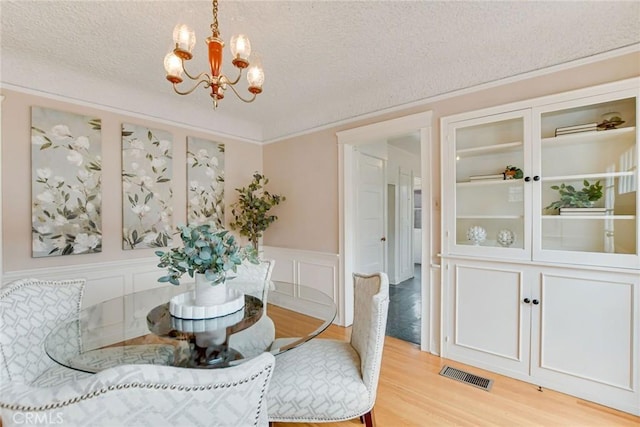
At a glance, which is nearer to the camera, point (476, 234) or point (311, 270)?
point (476, 234)

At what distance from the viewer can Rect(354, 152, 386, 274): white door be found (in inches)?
154

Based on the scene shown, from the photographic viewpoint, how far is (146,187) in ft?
9.97

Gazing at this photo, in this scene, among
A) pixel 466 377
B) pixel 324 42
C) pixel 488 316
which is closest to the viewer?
pixel 324 42

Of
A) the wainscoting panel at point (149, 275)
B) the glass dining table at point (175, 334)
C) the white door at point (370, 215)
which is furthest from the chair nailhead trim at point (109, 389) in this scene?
the white door at point (370, 215)

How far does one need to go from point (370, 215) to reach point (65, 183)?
11.6 ft

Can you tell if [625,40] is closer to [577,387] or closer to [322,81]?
[322,81]

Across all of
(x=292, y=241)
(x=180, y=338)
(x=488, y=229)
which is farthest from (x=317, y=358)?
(x=292, y=241)

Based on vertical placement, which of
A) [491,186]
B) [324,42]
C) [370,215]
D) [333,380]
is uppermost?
[324,42]

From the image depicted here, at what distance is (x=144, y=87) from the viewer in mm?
2908

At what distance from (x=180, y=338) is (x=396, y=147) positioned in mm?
4778

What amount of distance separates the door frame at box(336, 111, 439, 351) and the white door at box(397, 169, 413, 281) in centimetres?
227

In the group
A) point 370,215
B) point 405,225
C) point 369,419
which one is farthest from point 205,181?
point 405,225

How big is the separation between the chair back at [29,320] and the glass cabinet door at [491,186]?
282 cm

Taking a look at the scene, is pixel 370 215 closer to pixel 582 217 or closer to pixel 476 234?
pixel 476 234
